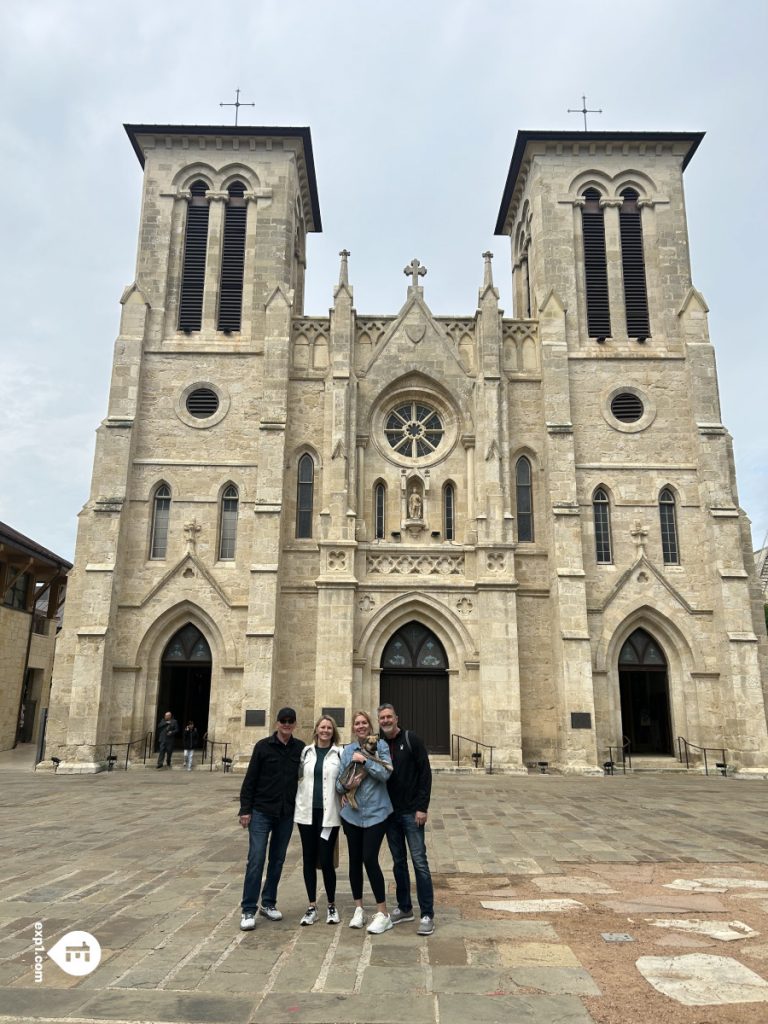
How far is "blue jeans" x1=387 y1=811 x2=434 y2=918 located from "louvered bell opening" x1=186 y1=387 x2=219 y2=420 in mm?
20526

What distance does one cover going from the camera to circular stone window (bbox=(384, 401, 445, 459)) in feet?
82.4

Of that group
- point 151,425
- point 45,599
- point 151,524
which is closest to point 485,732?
point 151,524

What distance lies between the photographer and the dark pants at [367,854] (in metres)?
6.02

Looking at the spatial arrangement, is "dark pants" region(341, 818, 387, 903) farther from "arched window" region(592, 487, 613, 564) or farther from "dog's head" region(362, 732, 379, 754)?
"arched window" region(592, 487, 613, 564)

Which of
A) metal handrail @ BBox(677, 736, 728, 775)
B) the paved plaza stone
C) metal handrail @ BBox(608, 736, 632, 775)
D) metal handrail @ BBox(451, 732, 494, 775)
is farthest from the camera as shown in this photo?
metal handrail @ BBox(608, 736, 632, 775)

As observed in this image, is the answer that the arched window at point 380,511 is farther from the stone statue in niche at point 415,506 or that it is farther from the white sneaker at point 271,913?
the white sneaker at point 271,913

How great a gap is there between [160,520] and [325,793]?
19011 millimetres

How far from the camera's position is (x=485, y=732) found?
21375 millimetres

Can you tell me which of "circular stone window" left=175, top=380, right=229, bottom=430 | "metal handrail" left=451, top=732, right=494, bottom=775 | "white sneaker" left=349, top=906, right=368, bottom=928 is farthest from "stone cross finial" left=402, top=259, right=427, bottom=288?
"white sneaker" left=349, top=906, right=368, bottom=928

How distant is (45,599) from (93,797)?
31157 mm

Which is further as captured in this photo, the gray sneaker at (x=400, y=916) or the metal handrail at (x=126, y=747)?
the metal handrail at (x=126, y=747)

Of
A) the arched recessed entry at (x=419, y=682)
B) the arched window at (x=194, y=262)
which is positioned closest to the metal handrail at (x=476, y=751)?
the arched recessed entry at (x=419, y=682)

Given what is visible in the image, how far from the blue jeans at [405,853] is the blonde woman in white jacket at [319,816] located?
501 millimetres

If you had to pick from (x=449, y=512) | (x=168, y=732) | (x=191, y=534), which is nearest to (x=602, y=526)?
(x=449, y=512)
